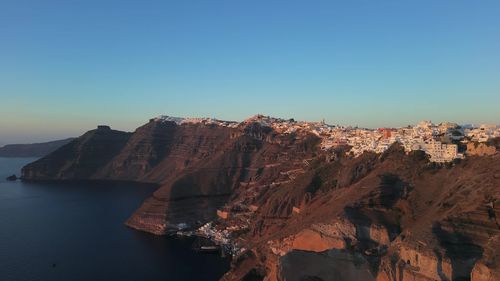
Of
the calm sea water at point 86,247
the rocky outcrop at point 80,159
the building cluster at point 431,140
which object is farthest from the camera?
the rocky outcrop at point 80,159

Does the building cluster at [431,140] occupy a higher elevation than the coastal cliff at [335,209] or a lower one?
higher

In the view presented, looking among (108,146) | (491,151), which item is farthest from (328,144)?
(108,146)

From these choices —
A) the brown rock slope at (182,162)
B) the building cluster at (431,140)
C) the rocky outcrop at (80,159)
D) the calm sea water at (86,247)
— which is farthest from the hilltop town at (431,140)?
the rocky outcrop at (80,159)

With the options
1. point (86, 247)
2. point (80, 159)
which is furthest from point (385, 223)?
point (80, 159)

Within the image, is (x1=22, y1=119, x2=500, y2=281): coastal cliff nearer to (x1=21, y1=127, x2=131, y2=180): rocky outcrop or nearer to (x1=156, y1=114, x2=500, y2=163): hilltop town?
(x1=156, y1=114, x2=500, y2=163): hilltop town

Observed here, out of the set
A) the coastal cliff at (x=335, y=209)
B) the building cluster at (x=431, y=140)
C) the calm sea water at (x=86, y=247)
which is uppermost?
the building cluster at (x=431, y=140)

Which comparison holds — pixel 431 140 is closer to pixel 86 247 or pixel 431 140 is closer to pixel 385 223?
pixel 385 223

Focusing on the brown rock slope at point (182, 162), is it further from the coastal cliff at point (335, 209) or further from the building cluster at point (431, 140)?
the building cluster at point (431, 140)
